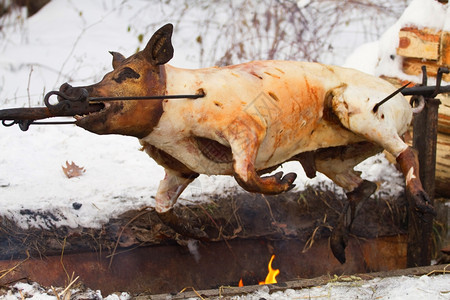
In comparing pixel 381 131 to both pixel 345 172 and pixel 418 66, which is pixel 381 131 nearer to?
pixel 345 172

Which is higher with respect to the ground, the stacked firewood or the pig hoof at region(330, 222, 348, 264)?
the stacked firewood

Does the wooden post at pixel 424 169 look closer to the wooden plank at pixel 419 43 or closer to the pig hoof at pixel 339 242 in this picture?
the pig hoof at pixel 339 242

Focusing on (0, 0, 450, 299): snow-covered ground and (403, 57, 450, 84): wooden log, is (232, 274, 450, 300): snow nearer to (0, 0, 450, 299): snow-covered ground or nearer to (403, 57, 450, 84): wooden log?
(0, 0, 450, 299): snow-covered ground

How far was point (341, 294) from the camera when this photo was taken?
3.56 m

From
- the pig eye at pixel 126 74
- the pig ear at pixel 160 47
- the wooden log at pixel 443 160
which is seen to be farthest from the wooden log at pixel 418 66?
the pig eye at pixel 126 74

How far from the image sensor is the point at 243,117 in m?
3.20

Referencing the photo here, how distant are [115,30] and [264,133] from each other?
527cm

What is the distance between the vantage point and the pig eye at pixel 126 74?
3.08 metres

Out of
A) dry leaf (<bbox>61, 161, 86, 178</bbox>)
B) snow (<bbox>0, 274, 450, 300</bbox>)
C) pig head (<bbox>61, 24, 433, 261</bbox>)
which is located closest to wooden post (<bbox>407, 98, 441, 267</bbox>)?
pig head (<bbox>61, 24, 433, 261</bbox>)

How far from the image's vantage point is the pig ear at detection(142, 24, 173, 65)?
10.1 feet


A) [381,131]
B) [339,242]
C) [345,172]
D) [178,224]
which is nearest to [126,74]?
[178,224]

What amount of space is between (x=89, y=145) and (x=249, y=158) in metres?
2.64

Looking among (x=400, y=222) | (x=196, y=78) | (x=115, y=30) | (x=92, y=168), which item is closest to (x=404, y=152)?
(x=196, y=78)

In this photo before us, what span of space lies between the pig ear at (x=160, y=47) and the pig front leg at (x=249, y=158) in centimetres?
52
